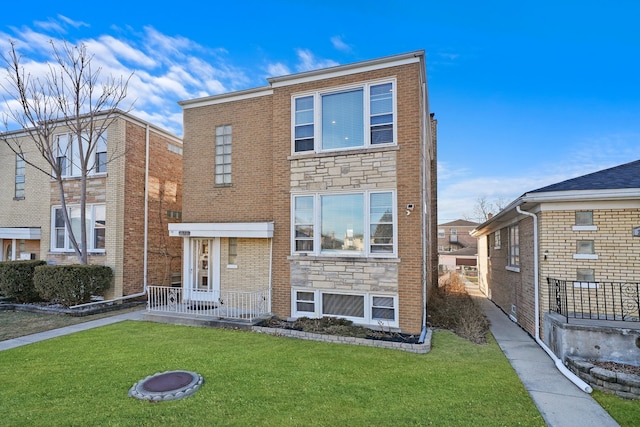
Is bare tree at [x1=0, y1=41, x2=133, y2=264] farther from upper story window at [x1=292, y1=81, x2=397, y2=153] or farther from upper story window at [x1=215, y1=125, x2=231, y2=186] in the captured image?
upper story window at [x1=292, y1=81, x2=397, y2=153]

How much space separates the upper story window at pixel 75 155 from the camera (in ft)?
42.9

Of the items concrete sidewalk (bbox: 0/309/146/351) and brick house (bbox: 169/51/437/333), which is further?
brick house (bbox: 169/51/437/333)

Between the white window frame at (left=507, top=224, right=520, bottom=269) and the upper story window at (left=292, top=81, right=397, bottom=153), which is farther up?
the upper story window at (left=292, top=81, right=397, bottom=153)

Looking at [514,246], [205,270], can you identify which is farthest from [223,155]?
[514,246]

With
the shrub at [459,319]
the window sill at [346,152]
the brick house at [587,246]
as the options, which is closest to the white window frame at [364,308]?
the shrub at [459,319]

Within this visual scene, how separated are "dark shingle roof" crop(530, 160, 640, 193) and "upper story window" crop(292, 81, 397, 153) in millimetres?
3893

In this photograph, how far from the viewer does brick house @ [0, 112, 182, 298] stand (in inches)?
495

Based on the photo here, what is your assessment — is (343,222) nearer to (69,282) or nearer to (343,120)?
Result: (343,120)

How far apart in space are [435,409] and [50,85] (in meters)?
15.8

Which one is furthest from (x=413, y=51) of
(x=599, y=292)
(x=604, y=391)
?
(x=604, y=391)

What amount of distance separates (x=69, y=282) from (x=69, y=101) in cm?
663

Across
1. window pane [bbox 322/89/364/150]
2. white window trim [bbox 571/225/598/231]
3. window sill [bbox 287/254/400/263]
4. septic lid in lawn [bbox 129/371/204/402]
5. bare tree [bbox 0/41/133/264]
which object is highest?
bare tree [bbox 0/41/133/264]

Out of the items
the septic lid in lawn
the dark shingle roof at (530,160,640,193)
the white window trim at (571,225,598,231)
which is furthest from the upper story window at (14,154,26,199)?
the white window trim at (571,225,598,231)

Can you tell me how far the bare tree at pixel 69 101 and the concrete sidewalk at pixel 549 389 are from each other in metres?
13.6
